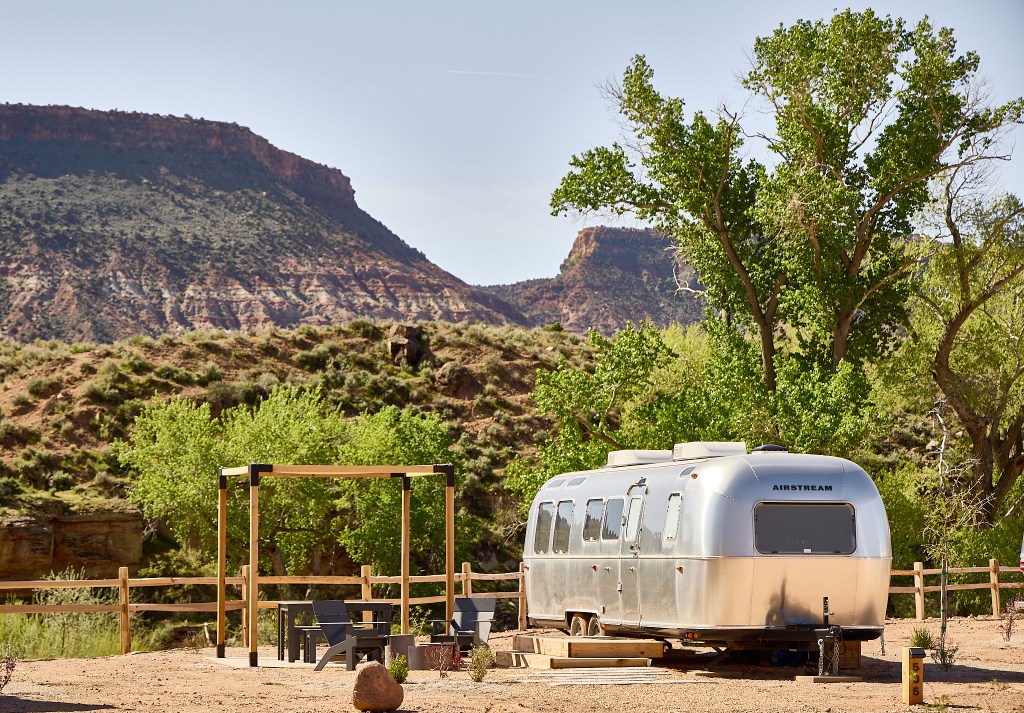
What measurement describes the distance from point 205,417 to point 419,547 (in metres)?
7.21

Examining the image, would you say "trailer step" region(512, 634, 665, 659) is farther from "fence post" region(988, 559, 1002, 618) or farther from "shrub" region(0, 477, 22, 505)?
"shrub" region(0, 477, 22, 505)

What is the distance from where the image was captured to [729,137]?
84.2 ft

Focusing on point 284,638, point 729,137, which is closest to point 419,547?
point 729,137

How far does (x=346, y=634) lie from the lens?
46.6 ft

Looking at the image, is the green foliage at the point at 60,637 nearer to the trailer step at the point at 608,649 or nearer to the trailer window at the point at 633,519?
the trailer step at the point at 608,649

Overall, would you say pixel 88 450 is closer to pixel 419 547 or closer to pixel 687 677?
pixel 419 547

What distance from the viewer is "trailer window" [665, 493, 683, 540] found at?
13094mm

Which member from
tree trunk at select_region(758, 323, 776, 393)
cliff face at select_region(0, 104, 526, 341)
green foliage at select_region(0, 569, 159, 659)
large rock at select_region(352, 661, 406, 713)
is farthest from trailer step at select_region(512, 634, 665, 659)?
cliff face at select_region(0, 104, 526, 341)

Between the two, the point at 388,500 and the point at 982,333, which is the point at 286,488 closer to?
the point at 388,500

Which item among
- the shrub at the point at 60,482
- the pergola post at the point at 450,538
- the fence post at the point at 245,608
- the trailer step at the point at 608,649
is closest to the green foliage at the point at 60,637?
the fence post at the point at 245,608

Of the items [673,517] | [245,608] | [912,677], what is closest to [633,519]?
[673,517]

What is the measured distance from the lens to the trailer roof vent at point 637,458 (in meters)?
15.3

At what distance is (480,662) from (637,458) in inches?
159

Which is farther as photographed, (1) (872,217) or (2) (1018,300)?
(2) (1018,300)
